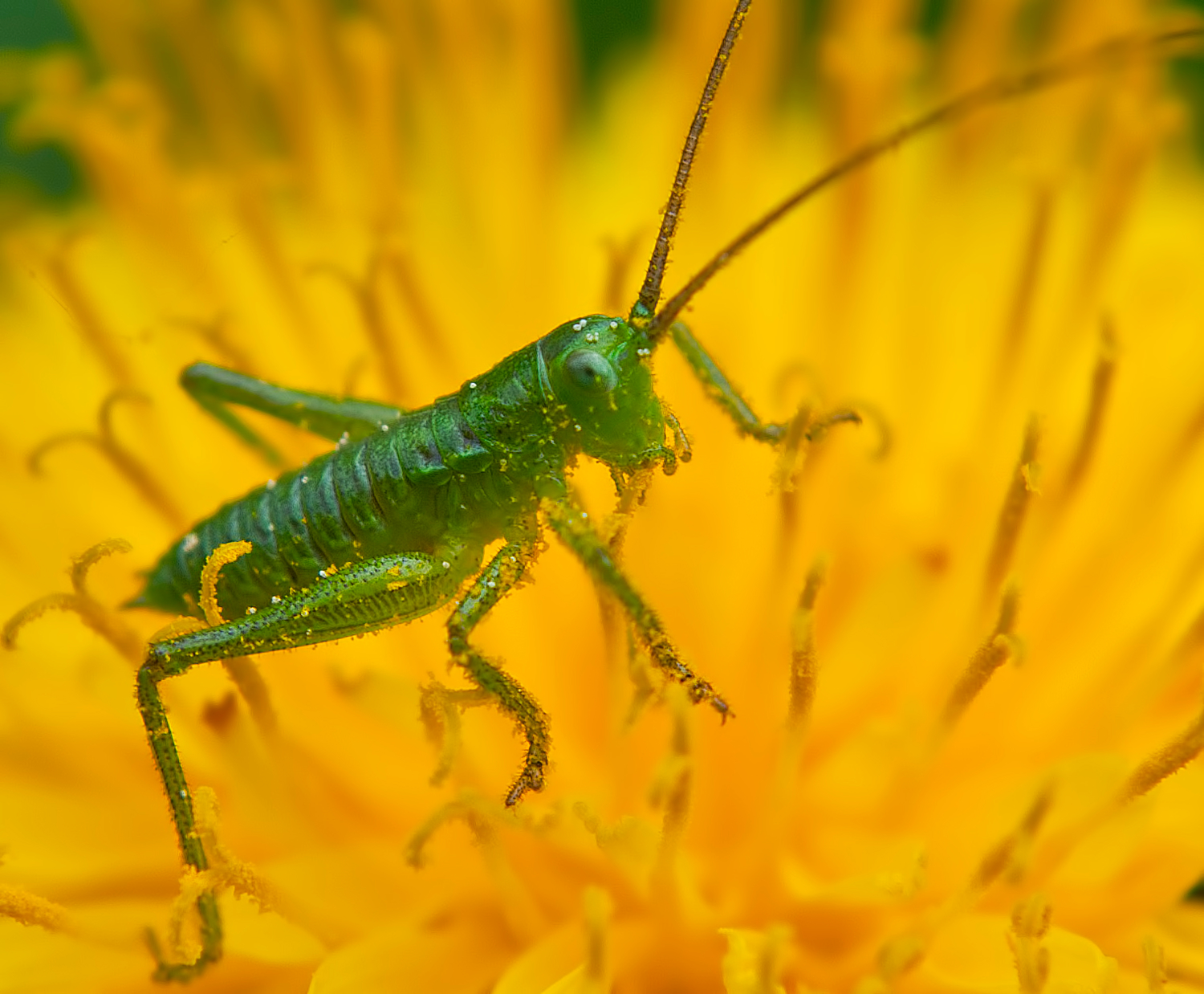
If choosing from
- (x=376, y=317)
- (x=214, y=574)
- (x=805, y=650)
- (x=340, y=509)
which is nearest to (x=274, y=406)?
(x=376, y=317)

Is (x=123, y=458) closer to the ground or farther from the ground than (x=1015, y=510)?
farther from the ground

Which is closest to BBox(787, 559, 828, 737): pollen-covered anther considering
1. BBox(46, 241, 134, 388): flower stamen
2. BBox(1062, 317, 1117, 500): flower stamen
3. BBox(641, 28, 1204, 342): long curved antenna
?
BBox(641, 28, 1204, 342): long curved antenna

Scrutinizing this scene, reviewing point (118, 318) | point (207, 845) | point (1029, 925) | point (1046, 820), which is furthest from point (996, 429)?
point (118, 318)

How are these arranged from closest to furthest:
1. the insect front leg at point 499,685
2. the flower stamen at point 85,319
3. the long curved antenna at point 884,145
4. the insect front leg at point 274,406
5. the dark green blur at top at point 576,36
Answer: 1. the long curved antenna at point 884,145
2. the insect front leg at point 499,685
3. the insect front leg at point 274,406
4. the flower stamen at point 85,319
5. the dark green blur at top at point 576,36

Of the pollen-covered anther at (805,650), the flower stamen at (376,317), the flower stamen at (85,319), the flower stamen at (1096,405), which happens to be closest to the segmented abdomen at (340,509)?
the flower stamen at (376,317)

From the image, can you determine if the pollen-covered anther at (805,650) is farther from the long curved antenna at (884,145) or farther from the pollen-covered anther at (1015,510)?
the long curved antenna at (884,145)

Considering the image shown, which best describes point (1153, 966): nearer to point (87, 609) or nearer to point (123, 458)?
point (87, 609)

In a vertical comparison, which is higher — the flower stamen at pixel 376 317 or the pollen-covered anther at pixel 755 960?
the flower stamen at pixel 376 317

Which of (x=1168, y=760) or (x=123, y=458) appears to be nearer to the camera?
(x=1168, y=760)

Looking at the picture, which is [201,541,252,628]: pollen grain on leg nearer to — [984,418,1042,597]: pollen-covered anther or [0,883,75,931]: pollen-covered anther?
[0,883,75,931]: pollen-covered anther
